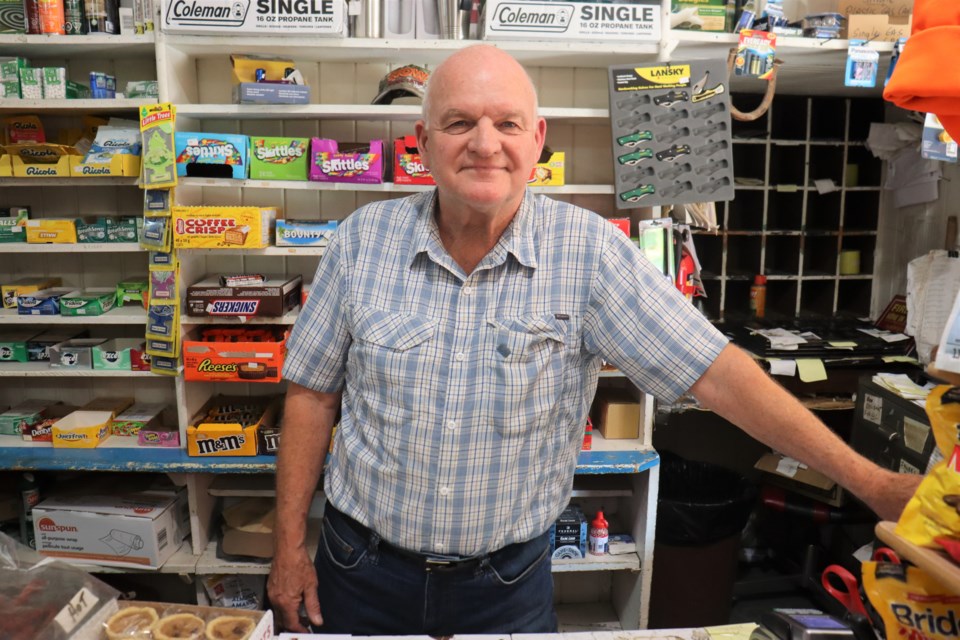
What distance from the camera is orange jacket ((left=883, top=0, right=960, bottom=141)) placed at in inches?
42.1

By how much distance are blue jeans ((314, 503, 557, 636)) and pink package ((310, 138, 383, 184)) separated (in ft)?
4.29

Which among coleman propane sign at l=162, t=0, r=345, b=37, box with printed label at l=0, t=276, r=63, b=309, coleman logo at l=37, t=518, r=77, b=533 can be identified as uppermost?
coleman propane sign at l=162, t=0, r=345, b=37

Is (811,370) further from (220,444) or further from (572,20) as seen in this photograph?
(220,444)

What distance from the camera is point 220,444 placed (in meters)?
2.69

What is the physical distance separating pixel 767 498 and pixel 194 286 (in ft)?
8.70

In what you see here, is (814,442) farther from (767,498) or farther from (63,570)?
(767,498)

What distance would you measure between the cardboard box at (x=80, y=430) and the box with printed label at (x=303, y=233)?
99 centimetres

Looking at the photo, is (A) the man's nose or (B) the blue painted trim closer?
(A) the man's nose

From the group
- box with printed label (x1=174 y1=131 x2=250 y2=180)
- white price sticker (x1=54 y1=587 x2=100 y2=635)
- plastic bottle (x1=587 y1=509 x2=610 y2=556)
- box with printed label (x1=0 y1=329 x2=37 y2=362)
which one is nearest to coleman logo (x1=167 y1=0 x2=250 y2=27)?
box with printed label (x1=174 y1=131 x2=250 y2=180)

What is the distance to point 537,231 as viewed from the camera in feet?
5.11

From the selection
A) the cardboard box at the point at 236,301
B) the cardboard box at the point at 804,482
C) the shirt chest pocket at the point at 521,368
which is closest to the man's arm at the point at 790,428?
the shirt chest pocket at the point at 521,368

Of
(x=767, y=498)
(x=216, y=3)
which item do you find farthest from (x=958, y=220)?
(x=216, y=3)

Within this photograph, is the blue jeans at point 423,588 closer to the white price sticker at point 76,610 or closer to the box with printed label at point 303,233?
the white price sticker at point 76,610

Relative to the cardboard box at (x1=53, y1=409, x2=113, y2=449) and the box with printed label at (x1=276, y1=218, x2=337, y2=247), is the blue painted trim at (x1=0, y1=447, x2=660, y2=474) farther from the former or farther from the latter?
the box with printed label at (x1=276, y1=218, x2=337, y2=247)
